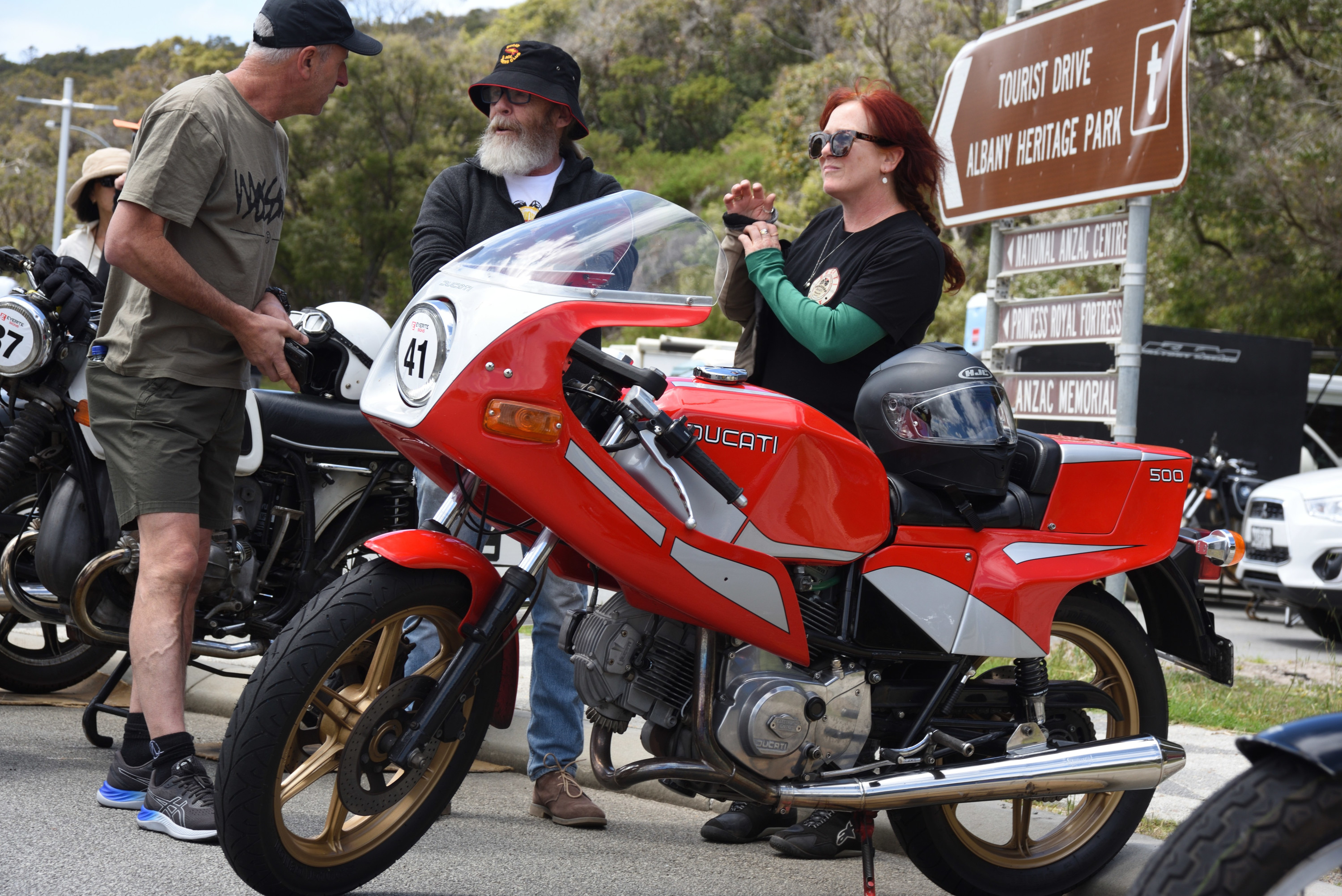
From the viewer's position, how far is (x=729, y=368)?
9.31 ft

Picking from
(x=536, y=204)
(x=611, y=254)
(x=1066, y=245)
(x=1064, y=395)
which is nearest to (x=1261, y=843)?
(x=611, y=254)

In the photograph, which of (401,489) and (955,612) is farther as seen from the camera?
(401,489)

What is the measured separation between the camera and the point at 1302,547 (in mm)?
8508

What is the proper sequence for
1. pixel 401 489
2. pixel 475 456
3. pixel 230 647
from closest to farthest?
pixel 475 456 < pixel 230 647 < pixel 401 489

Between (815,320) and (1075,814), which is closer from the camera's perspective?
(815,320)

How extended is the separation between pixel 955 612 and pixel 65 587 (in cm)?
260

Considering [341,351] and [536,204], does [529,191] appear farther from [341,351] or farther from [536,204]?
[341,351]

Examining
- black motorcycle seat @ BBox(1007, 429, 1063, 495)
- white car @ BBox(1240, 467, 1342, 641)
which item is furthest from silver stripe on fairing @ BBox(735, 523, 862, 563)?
white car @ BBox(1240, 467, 1342, 641)

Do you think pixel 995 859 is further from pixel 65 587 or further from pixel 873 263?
pixel 65 587

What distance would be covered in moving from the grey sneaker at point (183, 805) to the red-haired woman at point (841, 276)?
1.35m

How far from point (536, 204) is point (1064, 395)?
3.32 meters

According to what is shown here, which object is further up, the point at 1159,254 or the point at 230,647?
the point at 1159,254

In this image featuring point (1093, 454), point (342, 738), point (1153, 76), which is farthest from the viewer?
point (1153, 76)

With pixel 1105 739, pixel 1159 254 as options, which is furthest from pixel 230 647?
pixel 1159 254
